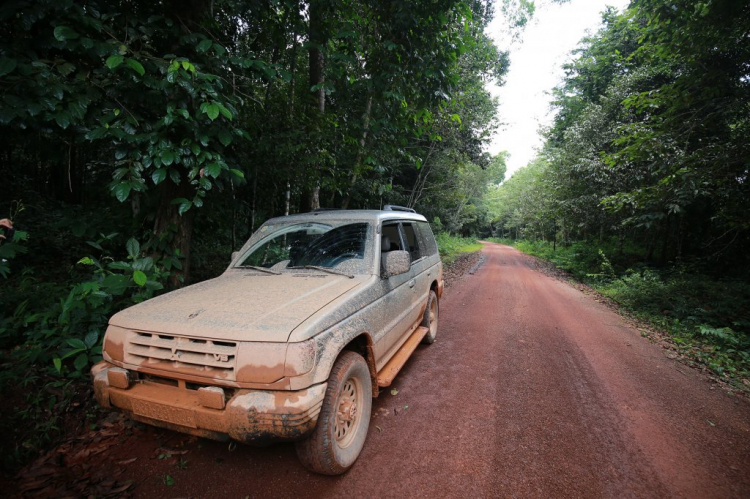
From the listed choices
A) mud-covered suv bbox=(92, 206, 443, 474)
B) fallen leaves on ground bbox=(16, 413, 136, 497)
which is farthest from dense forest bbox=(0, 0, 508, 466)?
mud-covered suv bbox=(92, 206, 443, 474)

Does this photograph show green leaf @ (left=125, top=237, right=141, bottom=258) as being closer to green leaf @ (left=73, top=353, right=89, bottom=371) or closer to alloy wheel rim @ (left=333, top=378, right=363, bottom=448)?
green leaf @ (left=73, top=353, right=89, bottom=371)

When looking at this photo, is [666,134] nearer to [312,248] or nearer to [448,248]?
[312,248]

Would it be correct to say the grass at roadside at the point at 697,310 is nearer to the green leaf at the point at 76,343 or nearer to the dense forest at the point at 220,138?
the dense forest at the point at 220,138

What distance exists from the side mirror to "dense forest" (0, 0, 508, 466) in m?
1.79

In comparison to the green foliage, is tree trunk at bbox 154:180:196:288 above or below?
below

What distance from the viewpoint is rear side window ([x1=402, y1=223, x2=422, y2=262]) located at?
410 cm

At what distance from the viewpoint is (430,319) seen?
15.3ft

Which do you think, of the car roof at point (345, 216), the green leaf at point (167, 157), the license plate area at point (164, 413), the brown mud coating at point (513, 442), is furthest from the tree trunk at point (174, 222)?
the license plate area at point (164, 413)

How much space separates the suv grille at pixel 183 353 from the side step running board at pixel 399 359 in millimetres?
1368

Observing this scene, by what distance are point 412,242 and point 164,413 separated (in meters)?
3.21

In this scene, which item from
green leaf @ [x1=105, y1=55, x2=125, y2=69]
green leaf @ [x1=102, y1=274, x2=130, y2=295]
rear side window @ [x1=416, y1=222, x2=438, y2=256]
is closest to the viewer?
green leaf @ [x1=105, y1=55, x2=125, y2=69]

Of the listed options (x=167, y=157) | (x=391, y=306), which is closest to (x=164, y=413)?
(x=391, y=306)

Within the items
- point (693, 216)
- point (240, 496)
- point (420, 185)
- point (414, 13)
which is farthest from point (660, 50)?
point (420, 185)

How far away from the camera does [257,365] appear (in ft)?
5.76
